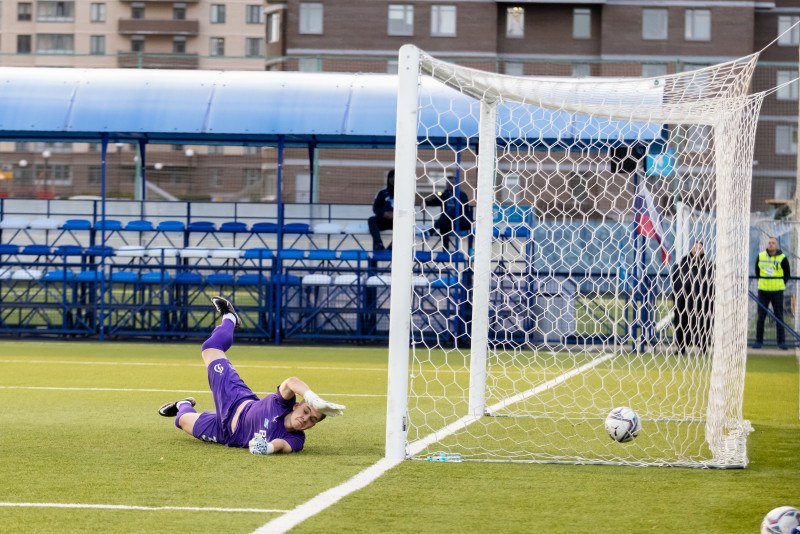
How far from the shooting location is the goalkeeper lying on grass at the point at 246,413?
6.78m

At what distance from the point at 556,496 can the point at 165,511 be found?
2.12 m

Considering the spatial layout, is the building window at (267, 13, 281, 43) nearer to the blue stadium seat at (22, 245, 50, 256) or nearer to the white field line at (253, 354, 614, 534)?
the blue stadium seat at (22, 245, 50, 256)

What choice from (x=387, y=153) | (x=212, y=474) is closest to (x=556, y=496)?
(x=212, y=474)

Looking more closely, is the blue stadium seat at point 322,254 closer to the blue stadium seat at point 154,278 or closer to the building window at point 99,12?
the blue stadium seat at point 154,278

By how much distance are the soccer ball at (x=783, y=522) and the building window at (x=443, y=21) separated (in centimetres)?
5195

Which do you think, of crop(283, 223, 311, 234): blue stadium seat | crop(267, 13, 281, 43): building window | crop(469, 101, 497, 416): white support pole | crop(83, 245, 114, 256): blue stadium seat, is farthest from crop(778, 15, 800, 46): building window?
crop(469, 101, 497, 416): white support pole

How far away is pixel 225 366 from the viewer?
742 centimetres

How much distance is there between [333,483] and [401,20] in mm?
51644

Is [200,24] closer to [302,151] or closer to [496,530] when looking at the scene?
[302,151]

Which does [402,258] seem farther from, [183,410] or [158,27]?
[158,27]

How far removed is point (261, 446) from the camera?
6930 mm

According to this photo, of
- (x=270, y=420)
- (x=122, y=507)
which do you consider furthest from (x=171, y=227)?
(x=122, y=507)

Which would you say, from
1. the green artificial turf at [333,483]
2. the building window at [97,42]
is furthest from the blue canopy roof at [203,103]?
the building window at [97,42]

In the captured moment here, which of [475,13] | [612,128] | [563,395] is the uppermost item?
[475,13]
